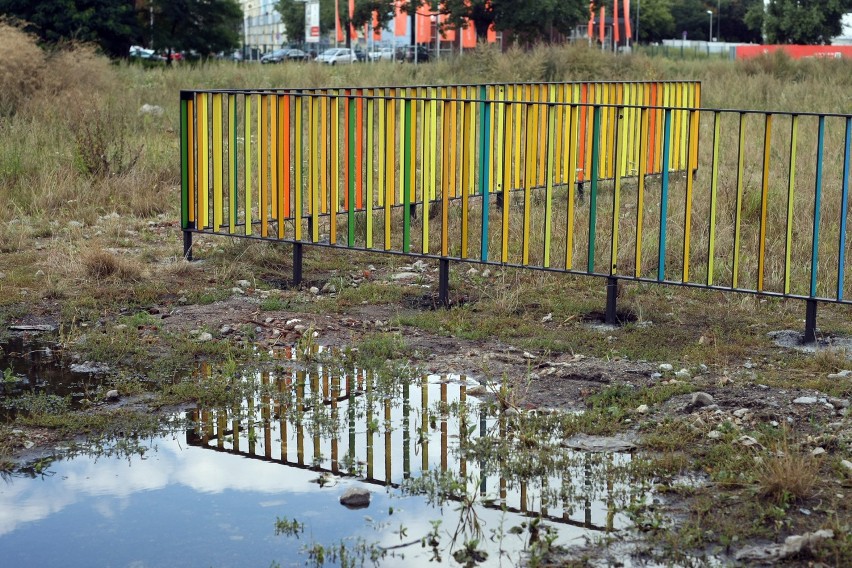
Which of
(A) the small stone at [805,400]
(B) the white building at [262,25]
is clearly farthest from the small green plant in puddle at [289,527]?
(B) the white building at [262,25]

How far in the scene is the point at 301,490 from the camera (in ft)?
15.7

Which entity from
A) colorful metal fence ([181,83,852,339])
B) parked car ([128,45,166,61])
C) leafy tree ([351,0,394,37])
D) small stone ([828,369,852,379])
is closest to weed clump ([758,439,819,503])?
small stone ([828,369,852,379])

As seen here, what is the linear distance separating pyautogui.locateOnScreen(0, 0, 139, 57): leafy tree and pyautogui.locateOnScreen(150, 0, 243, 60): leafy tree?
10.1ft

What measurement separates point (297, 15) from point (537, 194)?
8134cm

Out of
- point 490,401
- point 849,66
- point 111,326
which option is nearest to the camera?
point 490,401

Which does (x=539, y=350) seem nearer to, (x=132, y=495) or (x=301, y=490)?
(x=301, y=490)

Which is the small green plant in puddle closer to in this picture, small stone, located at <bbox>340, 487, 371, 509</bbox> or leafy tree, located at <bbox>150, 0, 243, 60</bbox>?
small stone, located at <bbox>340, 487, 371, 509</bbox>

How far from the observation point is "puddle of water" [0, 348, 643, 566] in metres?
4.22

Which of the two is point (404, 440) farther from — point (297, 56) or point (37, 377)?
point (297, 56)

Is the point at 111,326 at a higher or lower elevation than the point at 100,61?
lower

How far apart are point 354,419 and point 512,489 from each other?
1140mm

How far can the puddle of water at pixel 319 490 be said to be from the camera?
4.22 meters

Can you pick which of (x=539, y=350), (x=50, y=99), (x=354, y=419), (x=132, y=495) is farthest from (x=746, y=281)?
(x=50, y=99)

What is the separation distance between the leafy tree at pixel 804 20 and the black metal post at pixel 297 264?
66921mm
